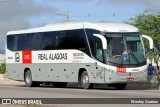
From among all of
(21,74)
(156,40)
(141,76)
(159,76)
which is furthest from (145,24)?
(141,76)

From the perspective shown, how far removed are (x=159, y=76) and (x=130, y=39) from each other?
6.62 meters

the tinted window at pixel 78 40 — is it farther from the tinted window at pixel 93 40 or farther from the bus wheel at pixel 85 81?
the bus wheel at pixel 85 81

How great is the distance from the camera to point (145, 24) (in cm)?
4484

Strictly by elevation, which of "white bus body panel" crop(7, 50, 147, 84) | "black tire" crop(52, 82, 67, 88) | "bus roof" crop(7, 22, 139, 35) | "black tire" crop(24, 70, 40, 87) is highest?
"bus roof" crop(7, 22, 139, 35)

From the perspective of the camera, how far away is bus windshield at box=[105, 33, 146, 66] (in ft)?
96.6

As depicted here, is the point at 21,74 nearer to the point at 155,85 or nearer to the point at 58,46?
the point at 58,46

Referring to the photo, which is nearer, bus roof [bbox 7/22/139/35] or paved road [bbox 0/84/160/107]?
paved road [bbox 0/84/160/107]

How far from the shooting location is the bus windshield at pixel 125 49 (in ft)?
96.6

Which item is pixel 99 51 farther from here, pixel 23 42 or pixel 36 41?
pixel 23 42

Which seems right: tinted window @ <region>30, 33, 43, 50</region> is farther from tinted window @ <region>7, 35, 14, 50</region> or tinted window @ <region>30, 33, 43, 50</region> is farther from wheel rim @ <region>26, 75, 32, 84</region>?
tinted window @ <region>7, 35, 14, 50</region>

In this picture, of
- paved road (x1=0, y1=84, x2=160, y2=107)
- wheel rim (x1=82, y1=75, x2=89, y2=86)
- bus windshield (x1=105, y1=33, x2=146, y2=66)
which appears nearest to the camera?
paved road (x1=0, y1=84, x2=160, y2=107)

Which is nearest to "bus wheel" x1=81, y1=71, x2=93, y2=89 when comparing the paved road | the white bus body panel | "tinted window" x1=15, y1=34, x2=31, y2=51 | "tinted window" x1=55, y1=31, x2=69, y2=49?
the white bus body panel

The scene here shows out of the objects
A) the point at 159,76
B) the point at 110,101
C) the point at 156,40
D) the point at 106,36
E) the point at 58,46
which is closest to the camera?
the point at 110,101

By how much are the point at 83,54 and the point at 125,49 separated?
2538 mm
